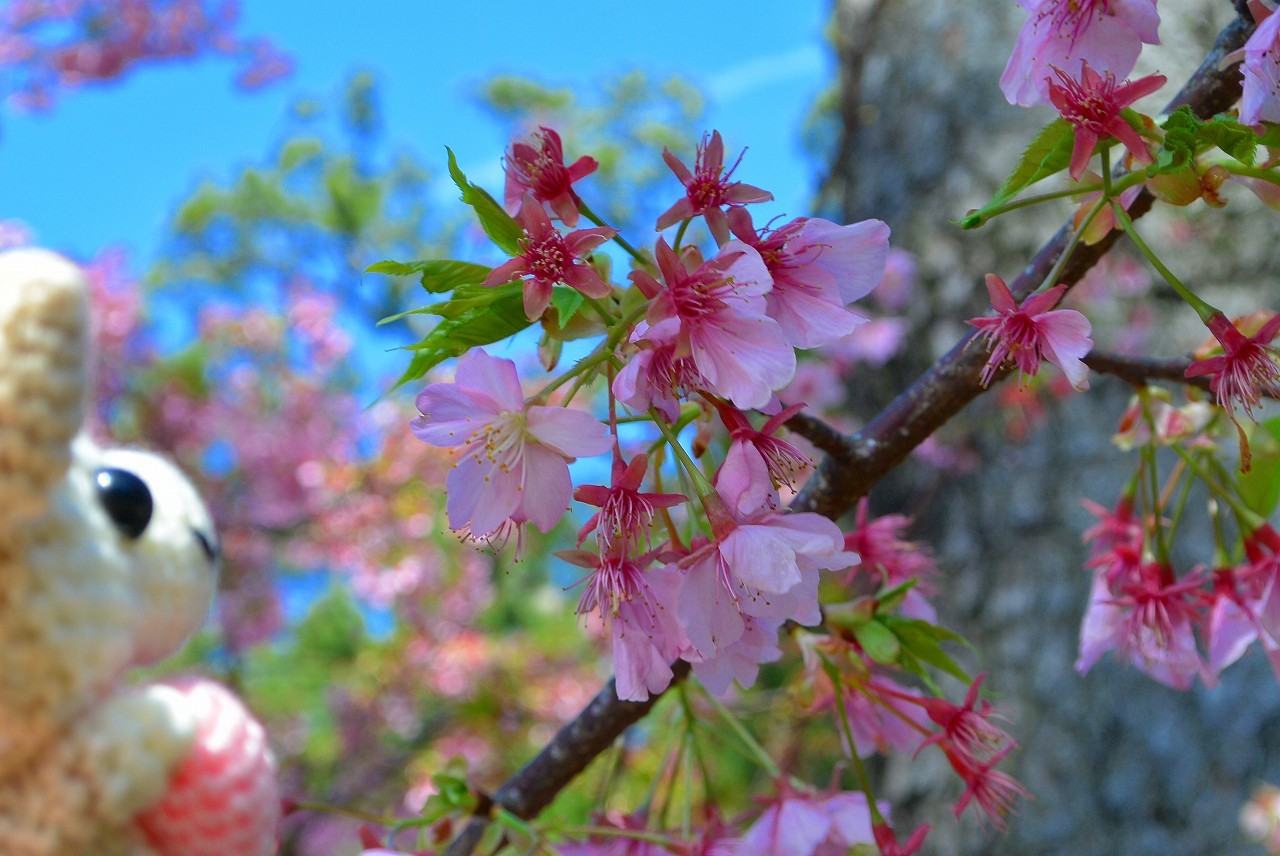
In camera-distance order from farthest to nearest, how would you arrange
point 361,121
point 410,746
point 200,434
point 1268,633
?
1. point 361,121
2. point 200,434
3. point 410,746
4. point 1268,633

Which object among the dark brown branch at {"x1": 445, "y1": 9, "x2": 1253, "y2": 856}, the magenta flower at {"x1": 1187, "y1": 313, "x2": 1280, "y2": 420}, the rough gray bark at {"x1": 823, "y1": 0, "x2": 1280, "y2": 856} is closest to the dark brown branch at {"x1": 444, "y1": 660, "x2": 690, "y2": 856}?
the dark brown branch at {"x1": 445, "y1": 9, "x2": 1253, "y2": 856}

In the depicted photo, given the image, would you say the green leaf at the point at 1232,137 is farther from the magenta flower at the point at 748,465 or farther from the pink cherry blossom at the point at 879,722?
the pink cherry blossom at the point at 879,722

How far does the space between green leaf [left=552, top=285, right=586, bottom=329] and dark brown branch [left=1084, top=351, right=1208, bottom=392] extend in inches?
11.9

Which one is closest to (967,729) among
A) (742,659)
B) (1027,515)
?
(742,659)

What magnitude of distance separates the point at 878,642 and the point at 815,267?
0.71ft

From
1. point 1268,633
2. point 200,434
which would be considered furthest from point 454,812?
point 200,434

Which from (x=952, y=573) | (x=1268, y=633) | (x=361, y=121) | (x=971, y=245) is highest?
(x=361, y=121)

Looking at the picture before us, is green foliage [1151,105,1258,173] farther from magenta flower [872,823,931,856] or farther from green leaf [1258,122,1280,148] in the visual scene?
magenta flower [872,823,931,856]

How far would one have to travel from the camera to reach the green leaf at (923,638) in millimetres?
540

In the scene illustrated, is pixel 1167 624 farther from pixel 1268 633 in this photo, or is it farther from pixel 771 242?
pixel 771 242

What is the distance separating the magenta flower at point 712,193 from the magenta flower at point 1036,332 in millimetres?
127

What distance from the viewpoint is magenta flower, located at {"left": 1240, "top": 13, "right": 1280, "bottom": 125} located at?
41cm

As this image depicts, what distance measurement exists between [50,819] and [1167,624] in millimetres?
648

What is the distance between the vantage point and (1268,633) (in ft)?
1.88
